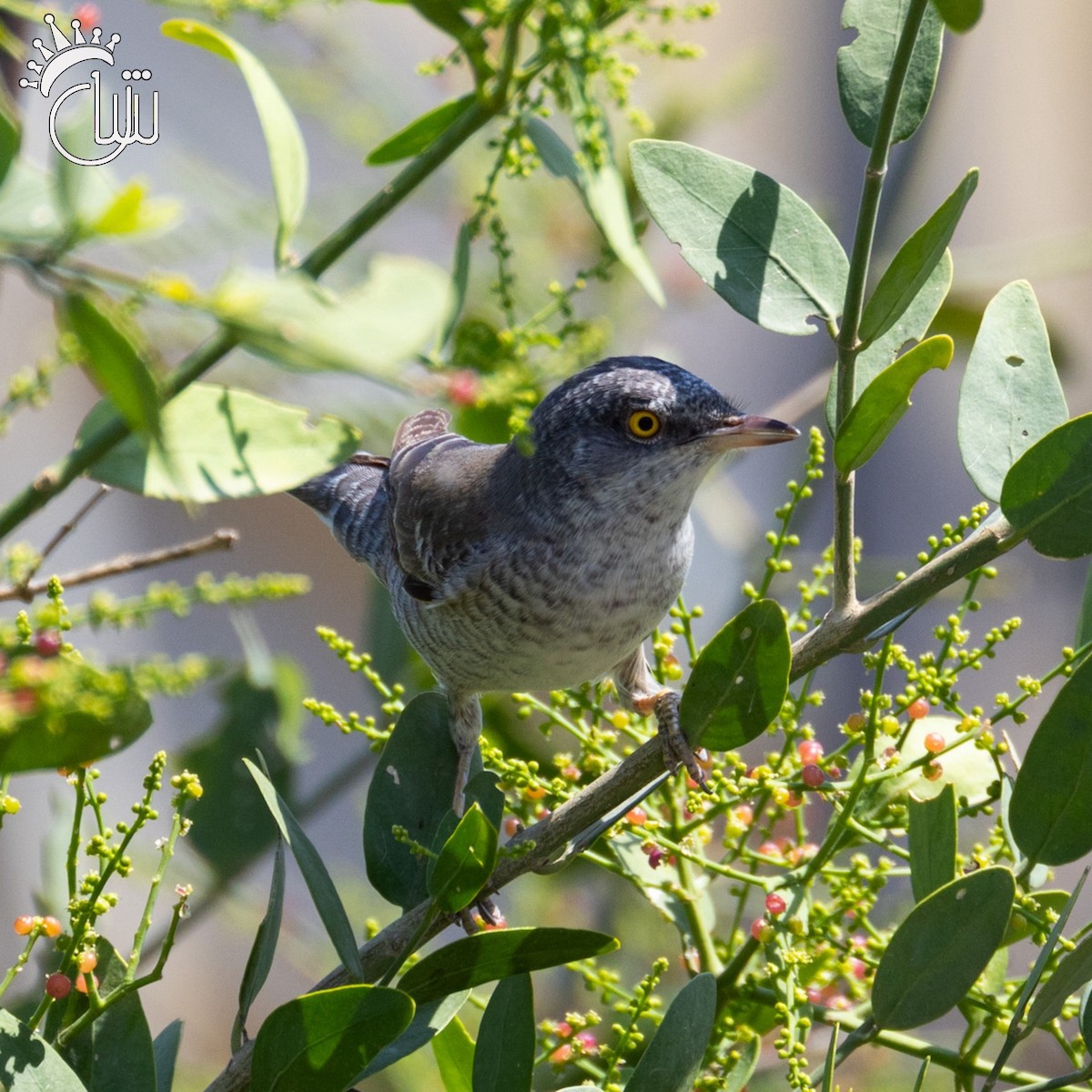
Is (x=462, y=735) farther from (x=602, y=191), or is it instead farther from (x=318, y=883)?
(x=602, y=191)

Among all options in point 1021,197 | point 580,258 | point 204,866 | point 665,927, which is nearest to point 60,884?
point 204,866

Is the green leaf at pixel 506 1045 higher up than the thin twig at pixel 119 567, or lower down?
lower down

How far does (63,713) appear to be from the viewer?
2.56 ft

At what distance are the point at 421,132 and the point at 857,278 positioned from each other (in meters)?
0.75

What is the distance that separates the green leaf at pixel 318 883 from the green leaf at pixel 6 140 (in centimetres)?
64

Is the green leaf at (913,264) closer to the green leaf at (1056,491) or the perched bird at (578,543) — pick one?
the green leaf at (1056,491)

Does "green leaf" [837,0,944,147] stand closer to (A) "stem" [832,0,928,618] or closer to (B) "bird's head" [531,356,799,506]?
(A) "stem" [832,0,928,618]

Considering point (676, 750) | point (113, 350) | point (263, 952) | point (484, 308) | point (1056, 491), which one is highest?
point (484, 308)

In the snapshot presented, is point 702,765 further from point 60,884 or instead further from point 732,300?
point 60,884

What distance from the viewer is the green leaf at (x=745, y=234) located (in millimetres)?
1264

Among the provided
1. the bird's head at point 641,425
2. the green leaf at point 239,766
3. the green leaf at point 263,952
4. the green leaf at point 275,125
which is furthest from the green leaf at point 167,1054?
the bird's head at point 641,425

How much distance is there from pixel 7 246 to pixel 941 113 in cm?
453

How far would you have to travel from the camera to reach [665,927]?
263 centimetres

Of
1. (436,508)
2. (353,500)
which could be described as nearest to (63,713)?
(436,508)
